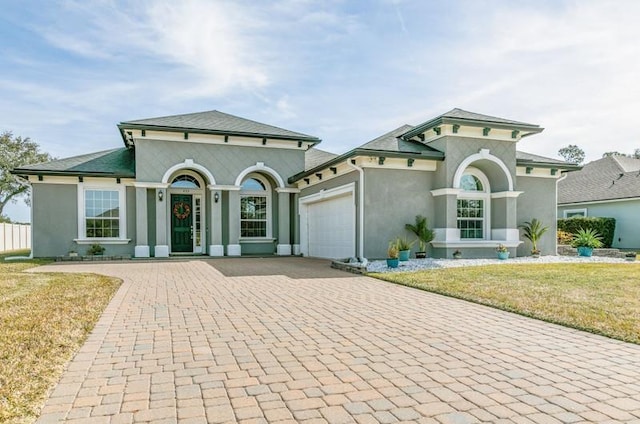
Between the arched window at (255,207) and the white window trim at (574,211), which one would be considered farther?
the white window trim at (574,211)

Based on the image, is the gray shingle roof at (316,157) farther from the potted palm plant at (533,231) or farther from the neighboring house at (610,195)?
the neighboring house at (610,195)

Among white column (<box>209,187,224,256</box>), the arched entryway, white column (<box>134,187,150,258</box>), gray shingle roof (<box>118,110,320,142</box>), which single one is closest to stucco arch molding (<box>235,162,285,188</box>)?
white column (<box>209,187,224,256</box>)

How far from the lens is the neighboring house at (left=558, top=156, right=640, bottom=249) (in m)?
21.2

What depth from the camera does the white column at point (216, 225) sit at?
1722 cm

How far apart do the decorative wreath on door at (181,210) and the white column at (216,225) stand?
1316mm

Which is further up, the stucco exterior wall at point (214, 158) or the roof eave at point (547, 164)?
the stucco exterior wall at point (214, 158)

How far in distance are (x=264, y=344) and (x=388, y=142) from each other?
34.7 feet

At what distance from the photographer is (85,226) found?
16250 millimetres

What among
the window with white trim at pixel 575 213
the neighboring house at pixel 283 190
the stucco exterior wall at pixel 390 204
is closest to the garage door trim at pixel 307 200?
the neighboring house at pixel 283 190

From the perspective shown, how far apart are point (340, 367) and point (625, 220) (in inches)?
930

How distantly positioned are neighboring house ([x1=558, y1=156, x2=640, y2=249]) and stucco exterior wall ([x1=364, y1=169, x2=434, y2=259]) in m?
14.0

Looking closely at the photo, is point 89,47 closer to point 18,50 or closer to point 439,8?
point 18,50

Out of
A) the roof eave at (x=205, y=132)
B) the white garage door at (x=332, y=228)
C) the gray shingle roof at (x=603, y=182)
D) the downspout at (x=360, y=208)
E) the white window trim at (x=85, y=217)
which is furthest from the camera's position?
the gray shingle roof at (x=603, y=182)

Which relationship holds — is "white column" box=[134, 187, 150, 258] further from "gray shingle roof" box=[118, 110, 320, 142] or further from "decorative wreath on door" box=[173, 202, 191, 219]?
"gray shingle roof" box=[118, 110, 320, 142]
